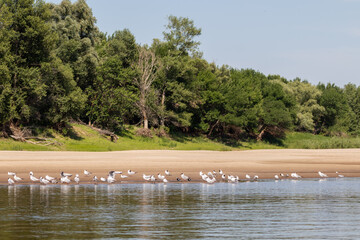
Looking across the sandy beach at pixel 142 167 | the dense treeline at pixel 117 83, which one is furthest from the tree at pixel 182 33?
the sandy beach at pixel 142 167

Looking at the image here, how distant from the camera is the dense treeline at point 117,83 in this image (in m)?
62.5

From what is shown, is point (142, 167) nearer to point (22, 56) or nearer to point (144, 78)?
point (22, 56)

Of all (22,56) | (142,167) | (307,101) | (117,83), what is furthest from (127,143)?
(307,101)

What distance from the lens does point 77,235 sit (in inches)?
651

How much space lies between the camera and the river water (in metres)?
17.1

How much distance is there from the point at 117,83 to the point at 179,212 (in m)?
62.2

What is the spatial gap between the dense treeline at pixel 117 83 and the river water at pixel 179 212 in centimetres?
3550

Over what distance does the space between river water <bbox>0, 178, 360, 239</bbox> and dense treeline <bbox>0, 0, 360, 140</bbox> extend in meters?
35.5

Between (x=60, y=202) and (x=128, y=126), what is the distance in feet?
193

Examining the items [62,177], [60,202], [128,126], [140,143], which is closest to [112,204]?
[60,202]

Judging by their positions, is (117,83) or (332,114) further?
(332,114)

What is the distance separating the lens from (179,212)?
69.9ft

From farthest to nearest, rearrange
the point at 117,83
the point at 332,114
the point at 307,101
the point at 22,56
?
the point at 332,114
the point at 307,101
the point at 117,83
the point at 22,56

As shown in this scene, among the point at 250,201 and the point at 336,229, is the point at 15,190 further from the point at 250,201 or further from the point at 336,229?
the point at 336,229
